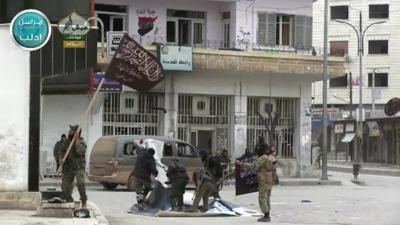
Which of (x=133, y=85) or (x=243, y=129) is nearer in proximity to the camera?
(x=133, y=85)

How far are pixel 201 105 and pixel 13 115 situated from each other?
1770cm

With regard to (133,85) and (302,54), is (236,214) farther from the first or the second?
(302,54)

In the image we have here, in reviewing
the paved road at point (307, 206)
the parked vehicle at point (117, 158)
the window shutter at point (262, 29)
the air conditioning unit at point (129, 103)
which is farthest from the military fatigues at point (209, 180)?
the window shutter at point (262, 29)

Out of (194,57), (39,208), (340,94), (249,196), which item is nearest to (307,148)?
(194,57)

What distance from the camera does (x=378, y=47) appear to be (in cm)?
6569

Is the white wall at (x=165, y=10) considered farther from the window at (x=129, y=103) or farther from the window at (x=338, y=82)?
the window at (x=338, y=82)

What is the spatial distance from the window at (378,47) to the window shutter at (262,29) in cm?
3402

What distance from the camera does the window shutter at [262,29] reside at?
33.9 m

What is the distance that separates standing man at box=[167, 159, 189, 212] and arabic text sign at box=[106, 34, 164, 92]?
2049 millimetres

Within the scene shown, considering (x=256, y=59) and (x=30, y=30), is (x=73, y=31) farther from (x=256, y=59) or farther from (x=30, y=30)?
(x=256, y=59)

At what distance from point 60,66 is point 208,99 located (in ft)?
53.8

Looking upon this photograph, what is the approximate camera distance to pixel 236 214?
16859mm

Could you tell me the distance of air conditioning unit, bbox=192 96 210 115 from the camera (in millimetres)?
32500

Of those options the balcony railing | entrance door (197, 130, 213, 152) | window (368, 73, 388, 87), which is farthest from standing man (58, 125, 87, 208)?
window (368, 73, 388, 87)
